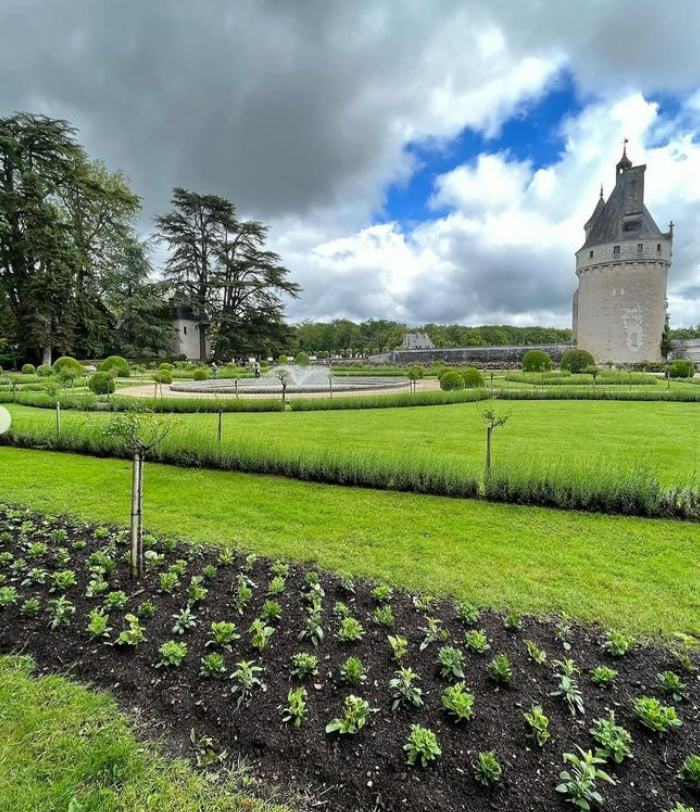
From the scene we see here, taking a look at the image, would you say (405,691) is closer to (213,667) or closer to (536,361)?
(213,667)

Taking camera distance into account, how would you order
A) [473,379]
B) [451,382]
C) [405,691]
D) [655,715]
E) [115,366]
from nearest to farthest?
[655,715] → [405,691] → [451,382] → [473,379] → [115,366]

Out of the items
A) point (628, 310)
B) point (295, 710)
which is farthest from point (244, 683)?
point (628, 310)

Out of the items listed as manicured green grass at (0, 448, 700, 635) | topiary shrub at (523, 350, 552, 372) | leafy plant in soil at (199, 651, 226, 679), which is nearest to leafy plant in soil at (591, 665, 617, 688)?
manicured green grass at (0, 448, 700, 635)

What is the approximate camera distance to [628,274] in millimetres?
39719

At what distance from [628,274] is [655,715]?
155 ft

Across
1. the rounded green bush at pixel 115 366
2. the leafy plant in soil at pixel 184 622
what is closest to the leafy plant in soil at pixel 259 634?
the leafy plant in soil at pixel 184 622

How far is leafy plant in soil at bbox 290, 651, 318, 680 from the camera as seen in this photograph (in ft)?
7.50

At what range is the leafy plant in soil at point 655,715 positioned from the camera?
193 cm

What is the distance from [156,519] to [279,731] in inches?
129

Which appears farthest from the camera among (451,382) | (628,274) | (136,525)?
(628,274)

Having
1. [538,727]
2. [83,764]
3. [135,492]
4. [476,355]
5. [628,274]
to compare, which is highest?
[628,274]

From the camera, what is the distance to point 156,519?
470 centimetres

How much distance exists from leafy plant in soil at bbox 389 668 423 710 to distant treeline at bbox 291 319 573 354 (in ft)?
253

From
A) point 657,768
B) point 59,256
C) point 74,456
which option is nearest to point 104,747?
point 657,768
